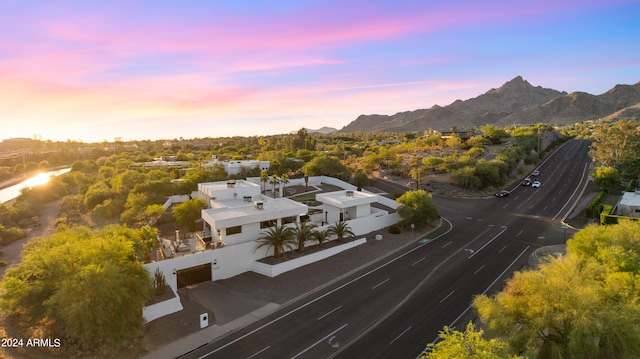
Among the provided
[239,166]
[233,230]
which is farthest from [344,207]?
[239,166]

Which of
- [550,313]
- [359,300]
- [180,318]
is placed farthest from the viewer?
[359,300]

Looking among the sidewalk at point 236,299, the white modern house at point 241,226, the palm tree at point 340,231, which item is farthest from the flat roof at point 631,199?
the palm tree at point 340,231

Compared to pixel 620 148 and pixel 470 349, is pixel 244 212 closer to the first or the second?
pixel 470 349

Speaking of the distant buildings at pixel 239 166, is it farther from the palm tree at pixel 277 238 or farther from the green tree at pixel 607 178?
the green tree at pixel 607 178

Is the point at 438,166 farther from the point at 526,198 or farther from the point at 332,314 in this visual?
the point at 332,314

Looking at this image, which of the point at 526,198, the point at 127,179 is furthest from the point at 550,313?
the point at 127,179

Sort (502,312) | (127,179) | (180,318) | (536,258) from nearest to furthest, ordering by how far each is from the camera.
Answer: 1. (502,312)
2. (180,318)
3. (536,258)
4. (127,179)

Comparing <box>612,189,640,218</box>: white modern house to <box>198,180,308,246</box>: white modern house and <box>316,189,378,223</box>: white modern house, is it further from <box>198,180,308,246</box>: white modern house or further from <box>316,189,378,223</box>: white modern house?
<box>198,180,308,246</box>: white modern house
